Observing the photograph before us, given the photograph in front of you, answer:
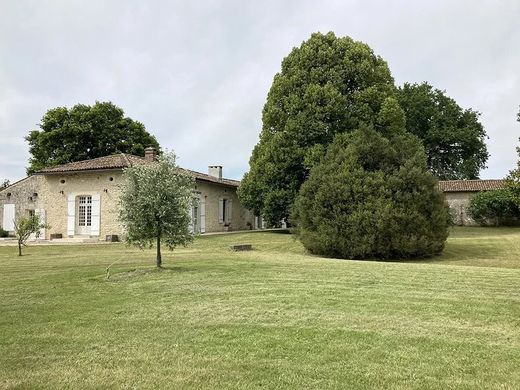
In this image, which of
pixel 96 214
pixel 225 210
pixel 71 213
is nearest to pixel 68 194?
pixel 71 213

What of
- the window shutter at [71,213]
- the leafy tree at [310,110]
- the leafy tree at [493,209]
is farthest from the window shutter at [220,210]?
the leafy tree at [493,209]

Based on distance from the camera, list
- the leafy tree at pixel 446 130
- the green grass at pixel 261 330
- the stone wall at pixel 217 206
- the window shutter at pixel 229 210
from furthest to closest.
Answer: the leafy tree at pixel 446 130 → the window shutter at pixel 229 210 → the stone wall at pixel 217 206 → the green grass at pixel 261 330

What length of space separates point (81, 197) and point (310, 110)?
1320cm

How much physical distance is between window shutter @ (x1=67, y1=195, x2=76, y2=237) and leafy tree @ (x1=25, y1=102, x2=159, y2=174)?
42.4 feet

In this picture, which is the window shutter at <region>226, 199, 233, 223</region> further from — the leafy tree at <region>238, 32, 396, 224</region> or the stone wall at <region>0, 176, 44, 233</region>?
the stone wall at <region>0, 176, 44, 233</region>

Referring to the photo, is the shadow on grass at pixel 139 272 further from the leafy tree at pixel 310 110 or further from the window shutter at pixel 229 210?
the window shutter at pixel 229 210

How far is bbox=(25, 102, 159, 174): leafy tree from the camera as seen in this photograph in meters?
35.7

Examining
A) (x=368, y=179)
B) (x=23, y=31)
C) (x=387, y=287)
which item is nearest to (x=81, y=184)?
(x=23, y=31)

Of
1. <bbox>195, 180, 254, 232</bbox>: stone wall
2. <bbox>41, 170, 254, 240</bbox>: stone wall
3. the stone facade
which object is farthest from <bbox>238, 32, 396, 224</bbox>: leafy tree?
<bbox>41, 170, 254, 240</bbox>: stone wall

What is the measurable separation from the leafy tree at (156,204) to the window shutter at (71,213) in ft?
50.4

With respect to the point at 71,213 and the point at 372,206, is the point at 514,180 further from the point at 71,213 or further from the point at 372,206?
the point at 71,213

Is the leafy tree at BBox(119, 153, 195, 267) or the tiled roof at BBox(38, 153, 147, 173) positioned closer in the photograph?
the leafy tree at BBox(119, 153, 195, 267)

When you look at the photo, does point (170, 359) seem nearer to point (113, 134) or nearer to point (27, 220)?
point (27, 220)

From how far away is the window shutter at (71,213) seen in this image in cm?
2419
